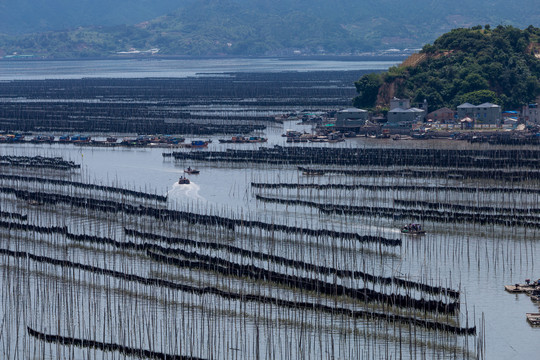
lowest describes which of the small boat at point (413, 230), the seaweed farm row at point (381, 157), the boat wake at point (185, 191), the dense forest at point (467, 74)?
the small boat at point (413, 230)

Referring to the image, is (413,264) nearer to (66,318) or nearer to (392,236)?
(392,236)

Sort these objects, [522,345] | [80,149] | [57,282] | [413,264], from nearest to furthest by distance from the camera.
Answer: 1. [522,345]
2. [57,282]
3. [413,264]
4. [80,149]

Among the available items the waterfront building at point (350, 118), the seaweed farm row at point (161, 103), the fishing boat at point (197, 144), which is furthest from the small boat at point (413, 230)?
the seaweed farm row at point (161, 103)

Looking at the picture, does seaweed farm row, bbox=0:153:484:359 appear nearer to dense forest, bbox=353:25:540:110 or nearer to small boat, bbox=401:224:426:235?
small boat, bbox=401:224:426:235

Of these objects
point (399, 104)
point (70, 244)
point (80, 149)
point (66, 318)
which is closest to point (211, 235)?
point (70, 244)

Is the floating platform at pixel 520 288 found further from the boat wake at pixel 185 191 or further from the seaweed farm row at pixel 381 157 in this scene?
the boat wake at pixel 185 191

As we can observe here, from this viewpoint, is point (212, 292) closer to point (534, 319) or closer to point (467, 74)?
point (534, 319)
